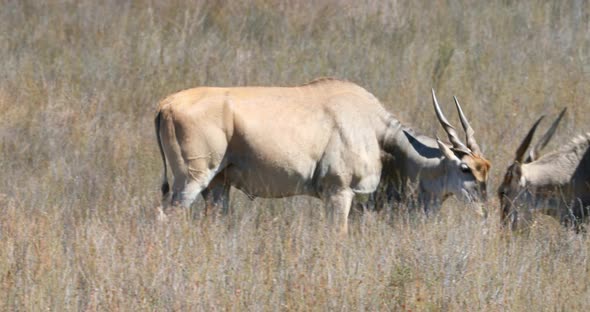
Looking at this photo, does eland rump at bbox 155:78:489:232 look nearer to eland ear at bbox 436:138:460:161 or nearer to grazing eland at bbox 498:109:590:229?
eland ear at bbox 436:138:460:161

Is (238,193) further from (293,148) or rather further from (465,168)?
(465,168)

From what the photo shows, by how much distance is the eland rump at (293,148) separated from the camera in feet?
27.0

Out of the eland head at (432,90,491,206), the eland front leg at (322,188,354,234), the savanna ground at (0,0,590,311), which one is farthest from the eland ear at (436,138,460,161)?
the eland front leg at (322,188,354,234)

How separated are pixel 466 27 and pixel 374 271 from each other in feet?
27.9

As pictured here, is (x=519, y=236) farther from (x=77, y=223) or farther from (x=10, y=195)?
(x=10, y=195)

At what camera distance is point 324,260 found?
6.74 metres

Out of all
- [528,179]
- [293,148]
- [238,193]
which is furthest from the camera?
[238,193]

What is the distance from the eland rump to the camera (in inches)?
324

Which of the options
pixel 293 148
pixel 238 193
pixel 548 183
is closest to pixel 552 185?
pixel 548 183

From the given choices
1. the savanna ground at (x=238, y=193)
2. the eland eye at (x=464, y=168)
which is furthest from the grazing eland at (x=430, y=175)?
the savanna ground at (x=238, y=193)

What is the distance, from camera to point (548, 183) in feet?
29.3

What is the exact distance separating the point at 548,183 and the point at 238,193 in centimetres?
258

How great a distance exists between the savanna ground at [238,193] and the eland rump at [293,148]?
26cm

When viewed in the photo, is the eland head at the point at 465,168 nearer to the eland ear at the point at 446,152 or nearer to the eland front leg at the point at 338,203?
the eland ear at the point at 446,152
